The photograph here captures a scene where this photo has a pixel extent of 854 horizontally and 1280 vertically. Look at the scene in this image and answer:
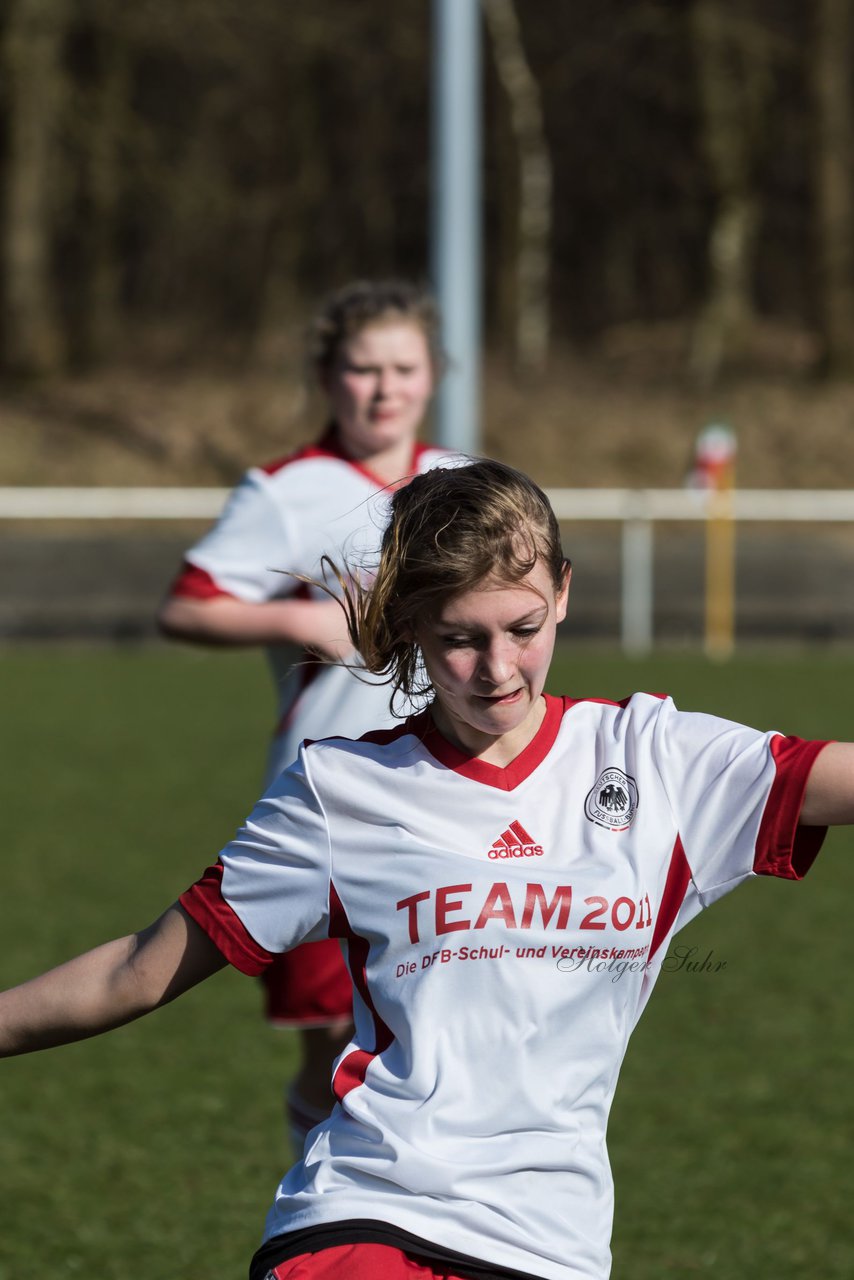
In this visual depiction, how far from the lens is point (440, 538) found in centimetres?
194

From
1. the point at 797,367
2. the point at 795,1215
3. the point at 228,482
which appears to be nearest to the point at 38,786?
the point at 795,1215

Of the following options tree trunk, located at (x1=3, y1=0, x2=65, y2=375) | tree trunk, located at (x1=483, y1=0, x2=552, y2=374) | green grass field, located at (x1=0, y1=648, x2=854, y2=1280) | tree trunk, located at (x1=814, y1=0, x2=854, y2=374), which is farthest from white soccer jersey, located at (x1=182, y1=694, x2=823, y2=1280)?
tree trunk, located at (x1=483, y1=0, x2=552, y2=374)

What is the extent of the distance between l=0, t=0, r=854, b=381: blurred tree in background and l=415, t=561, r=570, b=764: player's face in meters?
23.7

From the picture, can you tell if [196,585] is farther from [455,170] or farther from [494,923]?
[455,170]

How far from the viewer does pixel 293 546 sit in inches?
137

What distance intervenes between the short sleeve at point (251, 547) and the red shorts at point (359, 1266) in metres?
1.74

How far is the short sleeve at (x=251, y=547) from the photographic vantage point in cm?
347

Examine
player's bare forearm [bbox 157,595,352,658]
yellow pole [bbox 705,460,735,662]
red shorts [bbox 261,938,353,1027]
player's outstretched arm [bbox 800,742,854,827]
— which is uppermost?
player's outstretched arm [bbox 800,742,854,827]

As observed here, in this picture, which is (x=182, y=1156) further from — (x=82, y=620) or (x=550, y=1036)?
(x=82, y=620)

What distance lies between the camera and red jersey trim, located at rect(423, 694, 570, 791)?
2020mm

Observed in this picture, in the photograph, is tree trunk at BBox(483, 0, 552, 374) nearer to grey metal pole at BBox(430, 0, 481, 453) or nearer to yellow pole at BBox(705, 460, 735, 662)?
yellow pole at BBox(705, 460, 735, 662)

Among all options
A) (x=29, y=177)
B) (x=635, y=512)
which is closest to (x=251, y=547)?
(x=635, y=512)

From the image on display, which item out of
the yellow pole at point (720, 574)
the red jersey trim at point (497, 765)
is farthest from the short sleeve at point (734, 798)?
the yellow pole at point (720, 574)

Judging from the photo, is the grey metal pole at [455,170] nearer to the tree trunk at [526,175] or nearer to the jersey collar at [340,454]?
the jersey collar at [340,454]
